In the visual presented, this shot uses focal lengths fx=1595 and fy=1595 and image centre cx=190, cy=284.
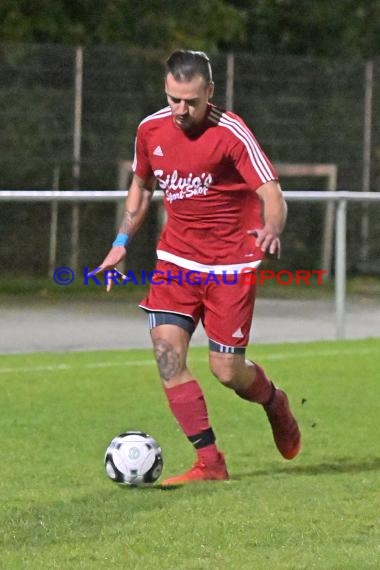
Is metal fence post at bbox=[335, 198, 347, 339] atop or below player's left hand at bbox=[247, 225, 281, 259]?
below

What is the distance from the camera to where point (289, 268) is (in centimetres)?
1897

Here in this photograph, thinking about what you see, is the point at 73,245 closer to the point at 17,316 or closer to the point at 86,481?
the point at 17,316

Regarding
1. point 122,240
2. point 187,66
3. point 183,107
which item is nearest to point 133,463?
point 122,240

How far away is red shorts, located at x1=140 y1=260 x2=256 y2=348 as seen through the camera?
7562 millimetres

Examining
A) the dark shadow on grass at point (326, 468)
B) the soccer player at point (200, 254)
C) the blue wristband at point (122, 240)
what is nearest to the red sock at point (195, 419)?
the soccer player at point (200, 254)

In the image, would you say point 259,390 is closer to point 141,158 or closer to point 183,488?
point 183,488

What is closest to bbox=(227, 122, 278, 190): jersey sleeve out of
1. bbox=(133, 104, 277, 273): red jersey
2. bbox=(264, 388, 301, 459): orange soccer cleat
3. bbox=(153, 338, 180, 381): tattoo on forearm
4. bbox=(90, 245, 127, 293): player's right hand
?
bbox=(133, 104, 277, 273): red jersey

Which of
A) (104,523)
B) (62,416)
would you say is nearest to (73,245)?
(62,416)

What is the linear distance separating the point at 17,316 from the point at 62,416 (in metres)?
4.58

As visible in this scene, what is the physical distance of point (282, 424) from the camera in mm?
8016

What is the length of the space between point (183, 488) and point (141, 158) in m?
1.59

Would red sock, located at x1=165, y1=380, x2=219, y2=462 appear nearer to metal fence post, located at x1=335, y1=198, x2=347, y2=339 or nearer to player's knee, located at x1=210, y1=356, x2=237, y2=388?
player's knee, located at x1=210, y1=356, x2=237, y2=388

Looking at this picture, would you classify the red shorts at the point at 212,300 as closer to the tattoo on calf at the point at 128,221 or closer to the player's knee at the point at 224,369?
the player's knee at the point at 224,369

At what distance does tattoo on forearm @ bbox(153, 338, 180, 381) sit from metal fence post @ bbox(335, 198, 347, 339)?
735 cm
